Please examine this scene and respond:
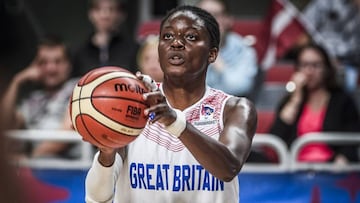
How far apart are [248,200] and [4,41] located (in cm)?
405

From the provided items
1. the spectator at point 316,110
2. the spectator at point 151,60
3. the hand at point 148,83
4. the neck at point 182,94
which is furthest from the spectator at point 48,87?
the hand at point 148,83

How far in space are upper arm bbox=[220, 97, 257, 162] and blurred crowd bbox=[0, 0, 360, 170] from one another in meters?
2.31

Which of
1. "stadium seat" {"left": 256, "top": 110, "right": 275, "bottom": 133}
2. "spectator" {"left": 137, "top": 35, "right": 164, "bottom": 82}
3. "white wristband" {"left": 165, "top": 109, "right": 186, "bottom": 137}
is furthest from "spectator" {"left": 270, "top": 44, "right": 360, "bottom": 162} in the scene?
"white wristband" {"left": 165, "top": 109, "right": 186, "bottom": 137}

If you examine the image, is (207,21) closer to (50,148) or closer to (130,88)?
(130,88)

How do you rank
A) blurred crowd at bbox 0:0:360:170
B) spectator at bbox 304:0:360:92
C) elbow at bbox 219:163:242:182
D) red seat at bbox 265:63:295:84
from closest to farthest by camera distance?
elbow at bbox 219:163:242:182 → blurred crowd at bbox 0:0:360:170 → spectator at bbox 304:0:360:92 → red seat at bbox 265:63:295:84

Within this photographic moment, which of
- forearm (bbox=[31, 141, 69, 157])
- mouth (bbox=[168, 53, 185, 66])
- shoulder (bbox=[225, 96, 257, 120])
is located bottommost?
forearm (bbox=[31, 141, 69, 157])

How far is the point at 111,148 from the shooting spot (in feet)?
9.93

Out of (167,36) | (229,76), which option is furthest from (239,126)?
(229,76)

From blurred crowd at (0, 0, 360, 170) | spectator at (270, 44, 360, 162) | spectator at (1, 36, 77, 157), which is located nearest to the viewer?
spectator at (270, 44, 360, 162)

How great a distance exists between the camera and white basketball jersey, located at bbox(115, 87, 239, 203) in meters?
3.31

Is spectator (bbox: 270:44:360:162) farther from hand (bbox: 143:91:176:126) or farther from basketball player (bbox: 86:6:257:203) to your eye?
hand (bbox: 143:91:176:126)

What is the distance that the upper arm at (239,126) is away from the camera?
3.14 meters

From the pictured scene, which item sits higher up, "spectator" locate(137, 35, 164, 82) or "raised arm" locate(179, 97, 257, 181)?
"spectator" locate(137, 35, 164, 82)

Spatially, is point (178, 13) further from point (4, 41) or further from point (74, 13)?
point (74, 13)
